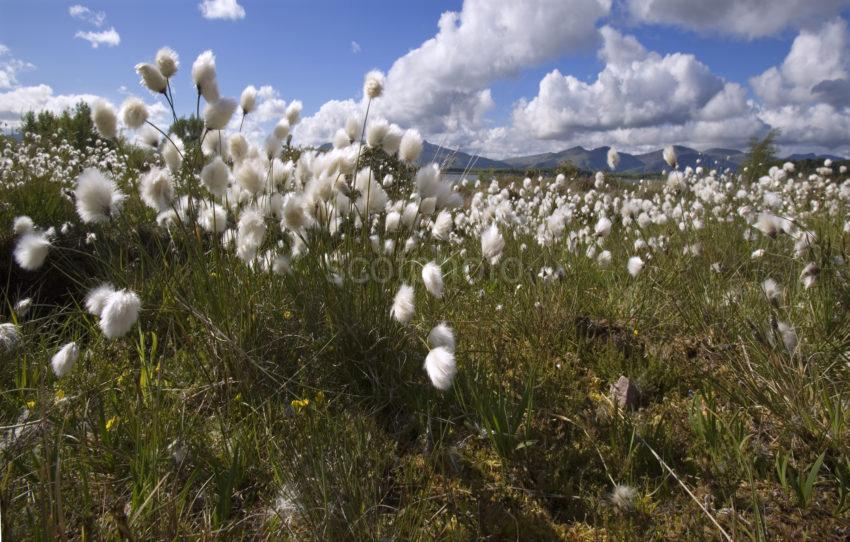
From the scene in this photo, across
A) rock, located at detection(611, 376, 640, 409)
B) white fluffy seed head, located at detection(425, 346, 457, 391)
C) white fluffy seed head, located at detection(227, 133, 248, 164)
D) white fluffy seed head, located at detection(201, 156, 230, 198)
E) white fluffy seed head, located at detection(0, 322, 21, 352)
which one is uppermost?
white fluffy seed head, located at detection(227, 133, 248, 164)

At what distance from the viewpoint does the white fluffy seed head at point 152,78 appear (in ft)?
6.86

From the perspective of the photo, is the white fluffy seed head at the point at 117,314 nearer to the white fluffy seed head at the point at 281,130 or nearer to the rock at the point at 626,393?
the white fluffy seed head at the point at 281,130

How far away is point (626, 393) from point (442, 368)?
44.7 inches

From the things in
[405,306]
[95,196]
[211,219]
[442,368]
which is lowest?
[442,368]

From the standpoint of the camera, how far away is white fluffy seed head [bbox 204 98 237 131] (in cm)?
221

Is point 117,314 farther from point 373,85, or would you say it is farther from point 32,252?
point 373,85

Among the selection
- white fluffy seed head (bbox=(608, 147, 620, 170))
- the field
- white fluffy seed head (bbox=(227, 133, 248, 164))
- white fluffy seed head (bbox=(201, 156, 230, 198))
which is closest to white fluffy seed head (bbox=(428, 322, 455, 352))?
the field

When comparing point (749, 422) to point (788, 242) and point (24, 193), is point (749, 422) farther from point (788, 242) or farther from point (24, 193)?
point (24, 193)

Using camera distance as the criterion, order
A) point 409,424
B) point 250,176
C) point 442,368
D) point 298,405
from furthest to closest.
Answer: point 250,176 → point 409,424 → point 298,405 → point 442,368

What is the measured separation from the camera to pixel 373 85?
99.3 inches

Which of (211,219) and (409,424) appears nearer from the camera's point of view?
(409,424)

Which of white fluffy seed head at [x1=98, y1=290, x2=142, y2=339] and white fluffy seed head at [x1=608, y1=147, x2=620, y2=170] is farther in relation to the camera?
white fluffy seed head at [x1=608, y1=147, x2=620, y2=170]

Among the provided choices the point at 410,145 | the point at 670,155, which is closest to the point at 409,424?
the point at 410,145

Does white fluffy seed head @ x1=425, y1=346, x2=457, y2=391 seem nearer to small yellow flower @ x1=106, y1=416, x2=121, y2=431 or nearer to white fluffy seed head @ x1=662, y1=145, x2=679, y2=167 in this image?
small yellow flower @ x1=106, y1=416, x2=121, y2=431
